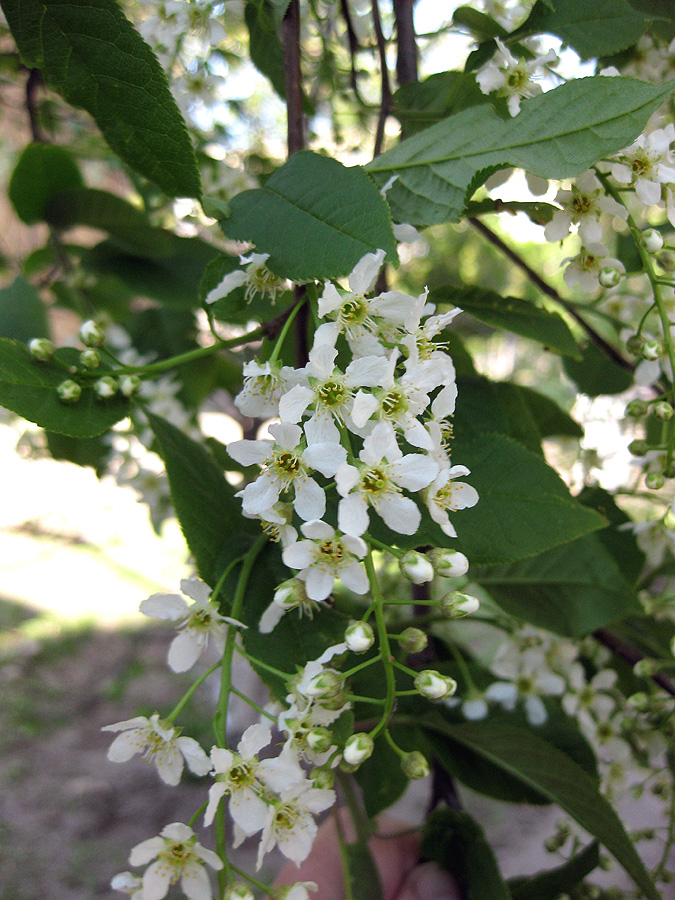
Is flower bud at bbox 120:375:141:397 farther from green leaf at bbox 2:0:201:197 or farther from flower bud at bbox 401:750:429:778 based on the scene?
flower bud at bbox 401:750:429:778

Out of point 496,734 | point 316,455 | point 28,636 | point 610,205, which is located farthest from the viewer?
point 28,636

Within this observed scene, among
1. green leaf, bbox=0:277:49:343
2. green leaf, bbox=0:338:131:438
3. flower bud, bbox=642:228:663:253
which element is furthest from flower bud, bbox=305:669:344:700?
green leaf, bbox=0:277:49:343

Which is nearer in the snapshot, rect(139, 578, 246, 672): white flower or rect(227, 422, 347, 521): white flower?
rect(227, 422, 347, 521): white flower

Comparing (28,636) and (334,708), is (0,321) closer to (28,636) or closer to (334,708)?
(334,708)

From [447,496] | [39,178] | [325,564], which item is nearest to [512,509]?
[447,496]

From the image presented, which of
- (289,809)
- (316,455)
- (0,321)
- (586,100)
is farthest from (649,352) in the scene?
(0,321)

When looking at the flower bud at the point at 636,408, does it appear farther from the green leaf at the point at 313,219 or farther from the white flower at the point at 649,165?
the green leaf at the point at 313,219
